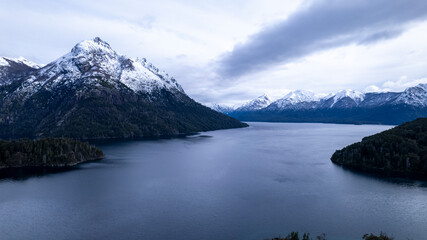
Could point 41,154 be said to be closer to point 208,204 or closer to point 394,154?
point 208,204

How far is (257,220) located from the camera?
259ft

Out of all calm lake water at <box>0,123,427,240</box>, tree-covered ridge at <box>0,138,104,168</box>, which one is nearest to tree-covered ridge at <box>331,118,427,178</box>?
calm lake water at <box>0,123,427,240</box>

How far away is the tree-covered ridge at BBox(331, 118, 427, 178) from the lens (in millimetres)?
142875

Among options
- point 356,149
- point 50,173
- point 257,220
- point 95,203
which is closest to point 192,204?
point 257,220

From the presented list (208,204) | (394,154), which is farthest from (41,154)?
(394,154)

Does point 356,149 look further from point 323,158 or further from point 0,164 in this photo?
point 0,164

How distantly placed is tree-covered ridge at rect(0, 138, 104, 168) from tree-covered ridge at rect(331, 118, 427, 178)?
169 meters

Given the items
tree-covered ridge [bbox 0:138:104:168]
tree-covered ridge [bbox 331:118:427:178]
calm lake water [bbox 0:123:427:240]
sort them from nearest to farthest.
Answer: calm lake water [bbox 0:123:427:240] → tree-covered ridge [bbox 331:118:427:178] → tree-covered ridge [bbox 0:138:104:168]

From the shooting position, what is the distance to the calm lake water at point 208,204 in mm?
72375

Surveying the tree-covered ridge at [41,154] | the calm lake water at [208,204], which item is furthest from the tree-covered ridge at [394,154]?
the tree-covered ridge at [41,154]

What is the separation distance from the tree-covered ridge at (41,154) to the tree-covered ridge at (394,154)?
6641 inches

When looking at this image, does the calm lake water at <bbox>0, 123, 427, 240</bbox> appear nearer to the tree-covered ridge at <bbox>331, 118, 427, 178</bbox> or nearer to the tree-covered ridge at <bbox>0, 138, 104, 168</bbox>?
the tree-covered ridge at <bbox>331, 118, 427, 178</bbox>

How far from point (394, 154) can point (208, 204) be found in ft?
402

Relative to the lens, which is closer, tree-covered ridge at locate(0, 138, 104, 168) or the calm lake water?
the calm lake water
